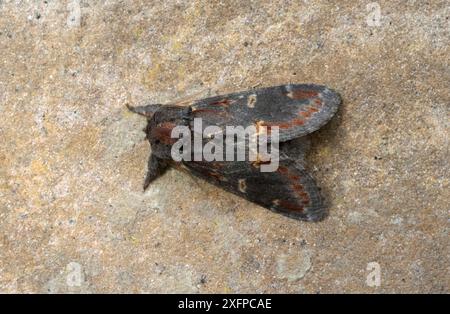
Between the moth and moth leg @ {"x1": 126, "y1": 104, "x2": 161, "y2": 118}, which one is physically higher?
moth leg @ {"x1": 126, "y1": 104, "x2": 161, "y2": 118}

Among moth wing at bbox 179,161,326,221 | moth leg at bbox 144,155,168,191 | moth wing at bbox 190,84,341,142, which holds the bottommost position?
moth wing at bbox 179,161,326,221

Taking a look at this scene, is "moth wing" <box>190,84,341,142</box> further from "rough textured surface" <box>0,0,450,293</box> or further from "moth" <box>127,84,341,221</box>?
"rough textured surface" <box>0,0,450,293</box>

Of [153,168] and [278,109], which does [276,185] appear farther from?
[153,168]

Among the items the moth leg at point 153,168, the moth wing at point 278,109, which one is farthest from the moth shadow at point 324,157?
the moth leg at point 153,168

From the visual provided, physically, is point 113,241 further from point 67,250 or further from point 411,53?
point 411,53

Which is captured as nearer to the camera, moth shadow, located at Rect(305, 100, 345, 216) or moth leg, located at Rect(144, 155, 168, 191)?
moth shadow, located at Rect(305, 100, 345, 216)

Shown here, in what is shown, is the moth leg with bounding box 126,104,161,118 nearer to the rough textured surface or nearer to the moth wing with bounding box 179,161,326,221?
the rough textured surface

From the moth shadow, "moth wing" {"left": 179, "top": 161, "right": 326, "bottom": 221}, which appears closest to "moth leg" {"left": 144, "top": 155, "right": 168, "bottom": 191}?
"moth wing" {"left": 179, "top": 161, "right": 326, "bottom": 221}

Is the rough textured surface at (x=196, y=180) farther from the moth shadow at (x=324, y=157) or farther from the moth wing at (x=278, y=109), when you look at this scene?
the moth wing at (x=278, y=109)
